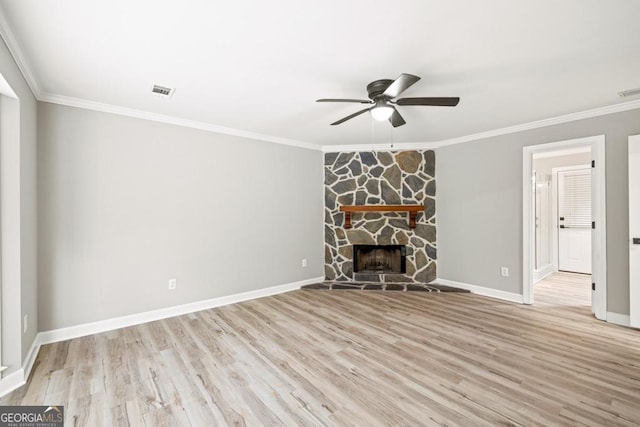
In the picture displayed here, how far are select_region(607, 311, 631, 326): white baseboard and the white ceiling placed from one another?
238 cm

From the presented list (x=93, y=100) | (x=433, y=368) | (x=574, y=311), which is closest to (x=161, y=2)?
(x=93, y=100)

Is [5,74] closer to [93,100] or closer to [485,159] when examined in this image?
[93,100]

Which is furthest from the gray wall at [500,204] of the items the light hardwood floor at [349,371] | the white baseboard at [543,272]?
the white baseboard at [543,272]

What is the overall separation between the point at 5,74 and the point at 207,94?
1405 mm

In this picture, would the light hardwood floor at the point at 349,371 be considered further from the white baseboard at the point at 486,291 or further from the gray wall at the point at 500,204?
the gray wall at the point at 500,204

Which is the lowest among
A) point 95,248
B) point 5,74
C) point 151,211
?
point 95,248

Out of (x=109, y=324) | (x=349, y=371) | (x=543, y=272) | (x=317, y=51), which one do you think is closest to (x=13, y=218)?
(x=109, y=324)

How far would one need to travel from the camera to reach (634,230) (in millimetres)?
3143

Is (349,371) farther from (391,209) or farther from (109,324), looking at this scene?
(391,209)

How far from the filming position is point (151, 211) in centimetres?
346

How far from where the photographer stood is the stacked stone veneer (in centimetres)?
499

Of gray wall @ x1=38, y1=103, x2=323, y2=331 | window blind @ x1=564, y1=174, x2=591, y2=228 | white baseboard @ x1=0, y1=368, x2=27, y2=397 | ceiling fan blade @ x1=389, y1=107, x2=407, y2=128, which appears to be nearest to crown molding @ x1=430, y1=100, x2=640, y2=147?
ceiling fan blade @ x1=389, y1=107, x2=407, y2=128

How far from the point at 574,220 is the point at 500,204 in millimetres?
3120

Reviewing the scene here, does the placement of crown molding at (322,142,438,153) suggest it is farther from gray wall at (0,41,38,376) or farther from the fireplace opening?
gray wall at (0,41,38,376)
